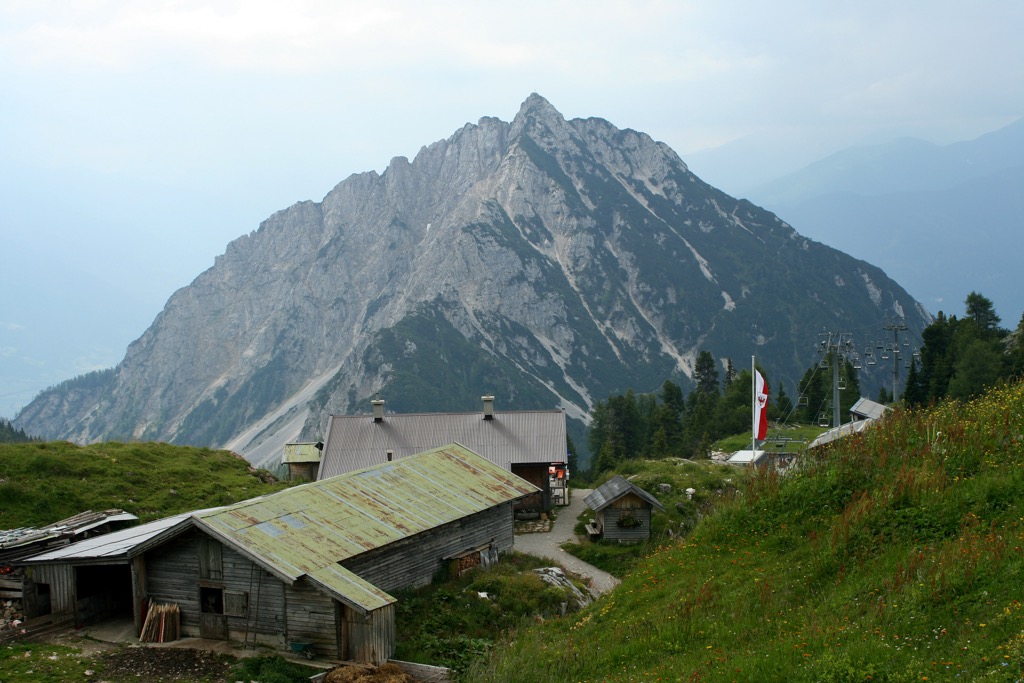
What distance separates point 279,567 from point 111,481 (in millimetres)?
20898

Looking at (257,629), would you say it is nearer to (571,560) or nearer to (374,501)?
(374,501)

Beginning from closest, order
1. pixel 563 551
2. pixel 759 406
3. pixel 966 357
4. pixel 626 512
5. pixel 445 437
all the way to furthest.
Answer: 1. pixel 759 406
2. pixel 563 551
3. pixel 626 512
4. pixel 445 437
5. pixel 966 357

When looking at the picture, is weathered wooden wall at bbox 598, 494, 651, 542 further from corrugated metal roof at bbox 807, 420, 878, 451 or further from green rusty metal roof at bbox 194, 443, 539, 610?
corrugated metal roof at bbox 807, 420, 878, 451

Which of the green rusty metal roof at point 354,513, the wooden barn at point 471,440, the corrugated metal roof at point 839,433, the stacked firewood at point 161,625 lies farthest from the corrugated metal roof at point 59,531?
the corrugated metal roof at point 839,433

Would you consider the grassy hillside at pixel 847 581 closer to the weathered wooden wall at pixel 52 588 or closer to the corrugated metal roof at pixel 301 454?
Answer: the weathered wooden wall at pixel 52 588

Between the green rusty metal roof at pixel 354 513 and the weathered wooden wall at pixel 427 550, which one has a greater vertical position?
the green rusty metal roof at pixel 354 513

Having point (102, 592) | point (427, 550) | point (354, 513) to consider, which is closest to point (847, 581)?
point (427, 550)

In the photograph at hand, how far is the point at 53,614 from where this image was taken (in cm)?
2428

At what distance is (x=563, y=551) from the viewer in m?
37.8

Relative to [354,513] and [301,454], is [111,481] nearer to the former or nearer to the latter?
[354,513]

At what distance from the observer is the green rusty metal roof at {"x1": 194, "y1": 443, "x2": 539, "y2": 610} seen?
Result: 2272 centimetres

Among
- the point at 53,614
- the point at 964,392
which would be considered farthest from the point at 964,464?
the point at 964,392

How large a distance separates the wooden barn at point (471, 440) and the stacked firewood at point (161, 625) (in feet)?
80.0

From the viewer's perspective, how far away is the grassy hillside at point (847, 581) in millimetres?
11852
